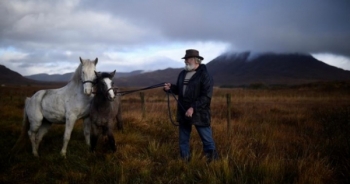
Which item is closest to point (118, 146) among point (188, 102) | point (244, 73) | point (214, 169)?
point (188, 102)

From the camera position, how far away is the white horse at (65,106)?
5449mm

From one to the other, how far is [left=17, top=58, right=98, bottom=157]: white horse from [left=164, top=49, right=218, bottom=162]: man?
6.13 ft

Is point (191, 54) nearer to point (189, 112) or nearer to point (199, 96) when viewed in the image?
point (199, 96)

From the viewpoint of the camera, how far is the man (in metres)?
4.62

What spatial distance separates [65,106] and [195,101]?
10.5 ft

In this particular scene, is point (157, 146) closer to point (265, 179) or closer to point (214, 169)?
point (214, 169)

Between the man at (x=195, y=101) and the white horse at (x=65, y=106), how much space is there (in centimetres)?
187

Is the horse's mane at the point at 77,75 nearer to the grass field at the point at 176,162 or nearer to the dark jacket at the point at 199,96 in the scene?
the grass field at the point at 176,162

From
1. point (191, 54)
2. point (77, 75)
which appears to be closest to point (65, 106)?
point (77, 75)

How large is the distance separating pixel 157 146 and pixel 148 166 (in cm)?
80

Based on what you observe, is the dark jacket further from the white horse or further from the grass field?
the white horse

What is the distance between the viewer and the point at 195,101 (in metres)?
4.58

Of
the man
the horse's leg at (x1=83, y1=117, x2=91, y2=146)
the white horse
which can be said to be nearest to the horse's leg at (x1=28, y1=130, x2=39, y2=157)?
the white horse

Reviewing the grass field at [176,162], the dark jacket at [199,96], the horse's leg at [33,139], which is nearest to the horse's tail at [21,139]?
the grass field at [176,162]
